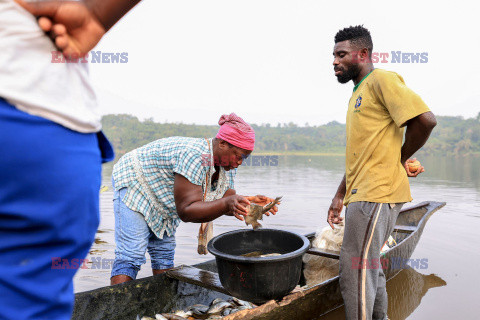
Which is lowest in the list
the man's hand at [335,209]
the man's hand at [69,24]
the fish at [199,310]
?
the fish at [199,310]

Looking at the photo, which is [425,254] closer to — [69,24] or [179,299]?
[179,299]

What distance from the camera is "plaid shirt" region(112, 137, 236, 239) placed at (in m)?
3.09

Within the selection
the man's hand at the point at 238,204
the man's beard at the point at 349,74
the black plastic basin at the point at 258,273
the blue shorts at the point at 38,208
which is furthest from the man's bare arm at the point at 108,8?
the man's beard at the point at 349,74

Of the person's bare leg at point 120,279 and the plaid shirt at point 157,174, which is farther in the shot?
the person's bare leg at point 120,279

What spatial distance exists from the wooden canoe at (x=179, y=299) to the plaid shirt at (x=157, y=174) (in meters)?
0.49

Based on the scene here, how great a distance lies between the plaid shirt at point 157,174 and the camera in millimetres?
3092

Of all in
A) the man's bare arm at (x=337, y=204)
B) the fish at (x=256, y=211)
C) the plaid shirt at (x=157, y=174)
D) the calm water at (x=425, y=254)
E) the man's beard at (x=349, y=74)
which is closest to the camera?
the fish at (x=256, y=211)

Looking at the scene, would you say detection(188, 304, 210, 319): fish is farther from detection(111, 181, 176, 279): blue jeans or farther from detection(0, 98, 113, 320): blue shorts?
detection(0, 98, 113, 320): blue shorts

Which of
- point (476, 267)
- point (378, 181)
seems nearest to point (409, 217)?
point (476, 267)

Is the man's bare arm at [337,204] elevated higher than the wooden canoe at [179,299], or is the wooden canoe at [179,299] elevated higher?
the man's bare arm at [337,204]

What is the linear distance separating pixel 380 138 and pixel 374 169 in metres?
0.25

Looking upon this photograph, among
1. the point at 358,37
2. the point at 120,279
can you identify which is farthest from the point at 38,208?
the point at 358,37

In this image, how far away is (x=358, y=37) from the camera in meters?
3.21

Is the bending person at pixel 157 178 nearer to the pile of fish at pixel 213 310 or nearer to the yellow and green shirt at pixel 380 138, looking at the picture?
the pile of fish at pixel 213 310
